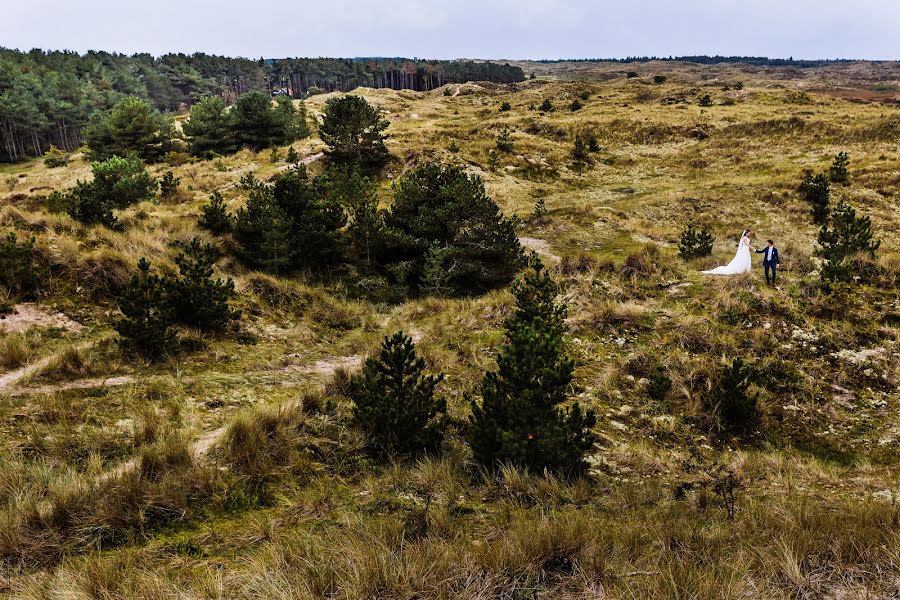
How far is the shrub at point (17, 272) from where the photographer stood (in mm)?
8430

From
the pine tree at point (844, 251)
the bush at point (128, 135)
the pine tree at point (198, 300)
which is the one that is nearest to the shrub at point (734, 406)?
the pine tree at point (844, 251)

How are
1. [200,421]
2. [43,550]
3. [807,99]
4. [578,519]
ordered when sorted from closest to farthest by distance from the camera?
[43,550] → [578,519] → [200,421] → [807,99]

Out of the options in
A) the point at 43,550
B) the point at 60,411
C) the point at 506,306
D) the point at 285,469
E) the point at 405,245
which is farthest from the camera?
the point at 405,245

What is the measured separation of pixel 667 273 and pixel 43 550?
13.6 metres

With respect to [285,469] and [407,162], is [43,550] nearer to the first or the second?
[285,469]

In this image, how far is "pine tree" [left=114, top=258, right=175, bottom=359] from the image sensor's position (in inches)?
293

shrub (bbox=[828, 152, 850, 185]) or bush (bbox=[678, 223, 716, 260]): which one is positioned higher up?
shrub (bbox=[828, 152, 850, 185])

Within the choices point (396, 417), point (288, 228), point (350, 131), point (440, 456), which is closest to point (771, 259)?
point (440, 456)

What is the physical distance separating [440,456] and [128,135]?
48179mm

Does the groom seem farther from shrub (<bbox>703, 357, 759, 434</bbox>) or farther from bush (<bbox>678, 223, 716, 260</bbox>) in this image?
shrub (<bbox>703, 357, 759, 434</bbox>)

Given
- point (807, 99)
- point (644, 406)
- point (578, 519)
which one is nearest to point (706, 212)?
point (644, 406)

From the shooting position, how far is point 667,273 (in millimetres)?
13109

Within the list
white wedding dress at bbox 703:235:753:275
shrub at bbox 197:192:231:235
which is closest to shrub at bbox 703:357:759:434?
white wedding dress at bbox 703:235:753:275

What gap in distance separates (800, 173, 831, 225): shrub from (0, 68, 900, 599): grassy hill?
27.4ft
